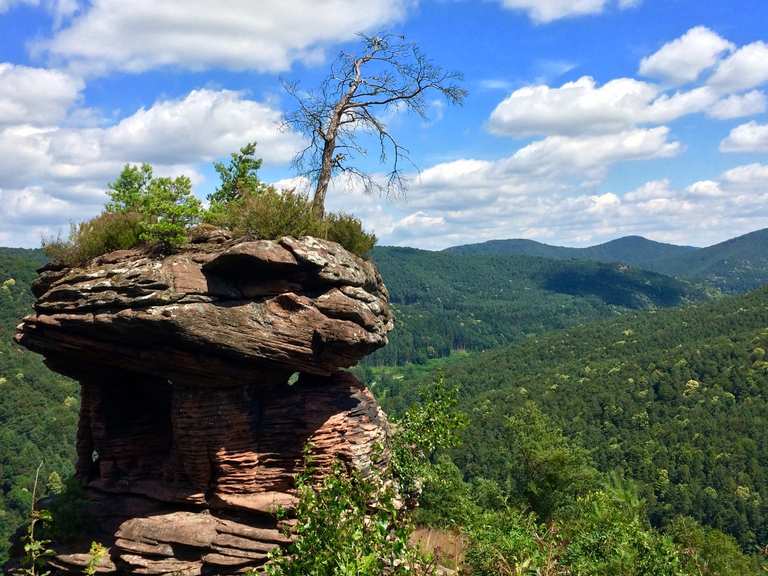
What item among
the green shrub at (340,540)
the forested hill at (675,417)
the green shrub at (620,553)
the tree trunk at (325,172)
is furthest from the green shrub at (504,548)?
the forested hill at (675,417)

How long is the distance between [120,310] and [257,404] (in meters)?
4.29

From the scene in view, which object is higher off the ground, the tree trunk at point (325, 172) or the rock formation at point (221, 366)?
the tree trunk at point (325, 172)

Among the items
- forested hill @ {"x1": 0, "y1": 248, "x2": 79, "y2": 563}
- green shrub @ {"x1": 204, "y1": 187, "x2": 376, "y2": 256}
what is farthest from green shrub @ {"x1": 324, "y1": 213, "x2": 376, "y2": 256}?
forested hill @ {"x1": 0, "y1": 248, "x2": 79, "y2": 563}

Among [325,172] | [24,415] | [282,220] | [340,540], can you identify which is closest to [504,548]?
[340,540]

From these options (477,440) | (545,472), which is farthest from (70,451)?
(545,472)

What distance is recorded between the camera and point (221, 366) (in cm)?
1366

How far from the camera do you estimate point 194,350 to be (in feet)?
43.8

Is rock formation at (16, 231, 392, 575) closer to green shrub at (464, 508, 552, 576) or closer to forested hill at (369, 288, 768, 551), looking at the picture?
green shrub at (464, 508, 552, 576)

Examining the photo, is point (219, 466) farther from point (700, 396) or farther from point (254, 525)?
point (700, 396)

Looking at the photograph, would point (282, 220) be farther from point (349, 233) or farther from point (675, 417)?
point (675, 417)

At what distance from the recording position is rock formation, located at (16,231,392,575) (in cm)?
1323

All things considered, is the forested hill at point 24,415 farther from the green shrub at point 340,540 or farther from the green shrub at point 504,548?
the green shrub at point 340,540

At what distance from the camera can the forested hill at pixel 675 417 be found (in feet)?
305

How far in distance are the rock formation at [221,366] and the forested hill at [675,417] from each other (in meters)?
58.1
